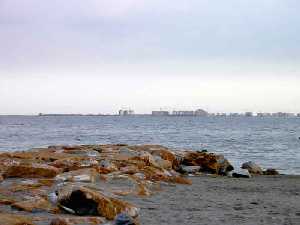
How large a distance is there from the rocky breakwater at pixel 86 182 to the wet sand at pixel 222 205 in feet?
1.70

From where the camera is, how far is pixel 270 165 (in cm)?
2908

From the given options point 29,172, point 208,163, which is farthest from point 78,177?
point 208,163

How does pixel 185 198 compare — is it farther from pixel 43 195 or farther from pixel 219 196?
pixel 43 195

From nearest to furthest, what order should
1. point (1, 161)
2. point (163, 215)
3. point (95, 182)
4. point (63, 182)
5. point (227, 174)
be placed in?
point (163, 215) < point (63, 182) < point (95, 182) < point (1, 161) < point (227, 174)

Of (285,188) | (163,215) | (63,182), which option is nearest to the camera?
(163,215)

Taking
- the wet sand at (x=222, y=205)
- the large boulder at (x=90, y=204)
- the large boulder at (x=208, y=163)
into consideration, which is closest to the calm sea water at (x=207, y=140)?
the large boulder at (x=208, y=163)

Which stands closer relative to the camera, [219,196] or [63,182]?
[63,182]

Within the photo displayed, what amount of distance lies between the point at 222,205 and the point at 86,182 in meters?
3.23

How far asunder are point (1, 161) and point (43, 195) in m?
5.24

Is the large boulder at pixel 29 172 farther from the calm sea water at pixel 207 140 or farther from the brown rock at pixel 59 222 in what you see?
the calm sea water at pixel 207 140

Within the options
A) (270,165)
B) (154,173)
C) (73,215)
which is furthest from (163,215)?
(270,165)

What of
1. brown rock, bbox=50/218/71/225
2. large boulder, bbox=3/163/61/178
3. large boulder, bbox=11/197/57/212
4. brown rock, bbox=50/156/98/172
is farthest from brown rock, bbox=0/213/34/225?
brown rock, bbox=50/156/98/172

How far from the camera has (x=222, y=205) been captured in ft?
37.6

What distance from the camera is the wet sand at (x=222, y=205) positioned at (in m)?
9.57
